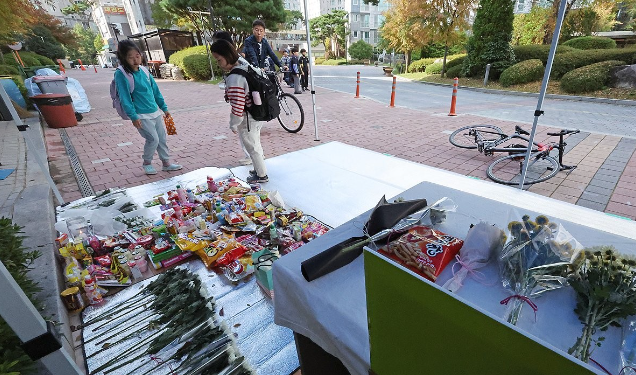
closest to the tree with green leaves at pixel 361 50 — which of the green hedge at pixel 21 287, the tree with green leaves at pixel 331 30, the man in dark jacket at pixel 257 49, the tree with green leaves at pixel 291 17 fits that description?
the tree with green leaves at pixel 331 30

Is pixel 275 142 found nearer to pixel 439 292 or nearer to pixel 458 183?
pixel 458 183

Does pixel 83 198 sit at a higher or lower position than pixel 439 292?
lower

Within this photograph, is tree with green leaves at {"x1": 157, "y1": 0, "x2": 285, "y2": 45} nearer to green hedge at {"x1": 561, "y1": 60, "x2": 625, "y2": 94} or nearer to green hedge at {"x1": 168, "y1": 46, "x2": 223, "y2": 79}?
green hedge at {"x1": 168, "y1": 46, "x2": 223, "y2": 79}

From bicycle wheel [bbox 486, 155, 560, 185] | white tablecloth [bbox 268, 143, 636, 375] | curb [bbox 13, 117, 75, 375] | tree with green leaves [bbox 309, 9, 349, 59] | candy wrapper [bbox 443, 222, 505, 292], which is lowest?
bicycle wheel [bbox 486, 155, 560, 185]

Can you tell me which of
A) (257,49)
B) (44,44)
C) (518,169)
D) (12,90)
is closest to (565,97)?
(518,169)

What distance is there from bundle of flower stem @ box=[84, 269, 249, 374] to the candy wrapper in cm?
134

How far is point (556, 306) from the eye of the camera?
950 millimetres

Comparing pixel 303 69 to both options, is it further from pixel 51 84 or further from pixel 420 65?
pixel 420 65

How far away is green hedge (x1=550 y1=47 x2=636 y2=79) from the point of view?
10883 millimetres

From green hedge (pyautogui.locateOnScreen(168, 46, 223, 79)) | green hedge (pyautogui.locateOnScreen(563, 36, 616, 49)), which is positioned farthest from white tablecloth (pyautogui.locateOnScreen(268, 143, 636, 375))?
green hedge (pyautogui.locateOnScreen(168, 46, 223, 79))

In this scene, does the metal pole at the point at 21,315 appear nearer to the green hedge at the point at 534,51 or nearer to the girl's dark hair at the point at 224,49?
the girl's dark hair at the point at 224,49

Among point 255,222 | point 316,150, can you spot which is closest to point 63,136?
point 316,150

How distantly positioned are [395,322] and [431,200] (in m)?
1.03

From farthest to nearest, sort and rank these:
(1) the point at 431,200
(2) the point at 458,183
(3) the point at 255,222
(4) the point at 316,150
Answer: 1. (4) the point at 316,150
2. (2) the point at 458,183
3. (3) the point at 255,222
4. (1) the point at 431,200
